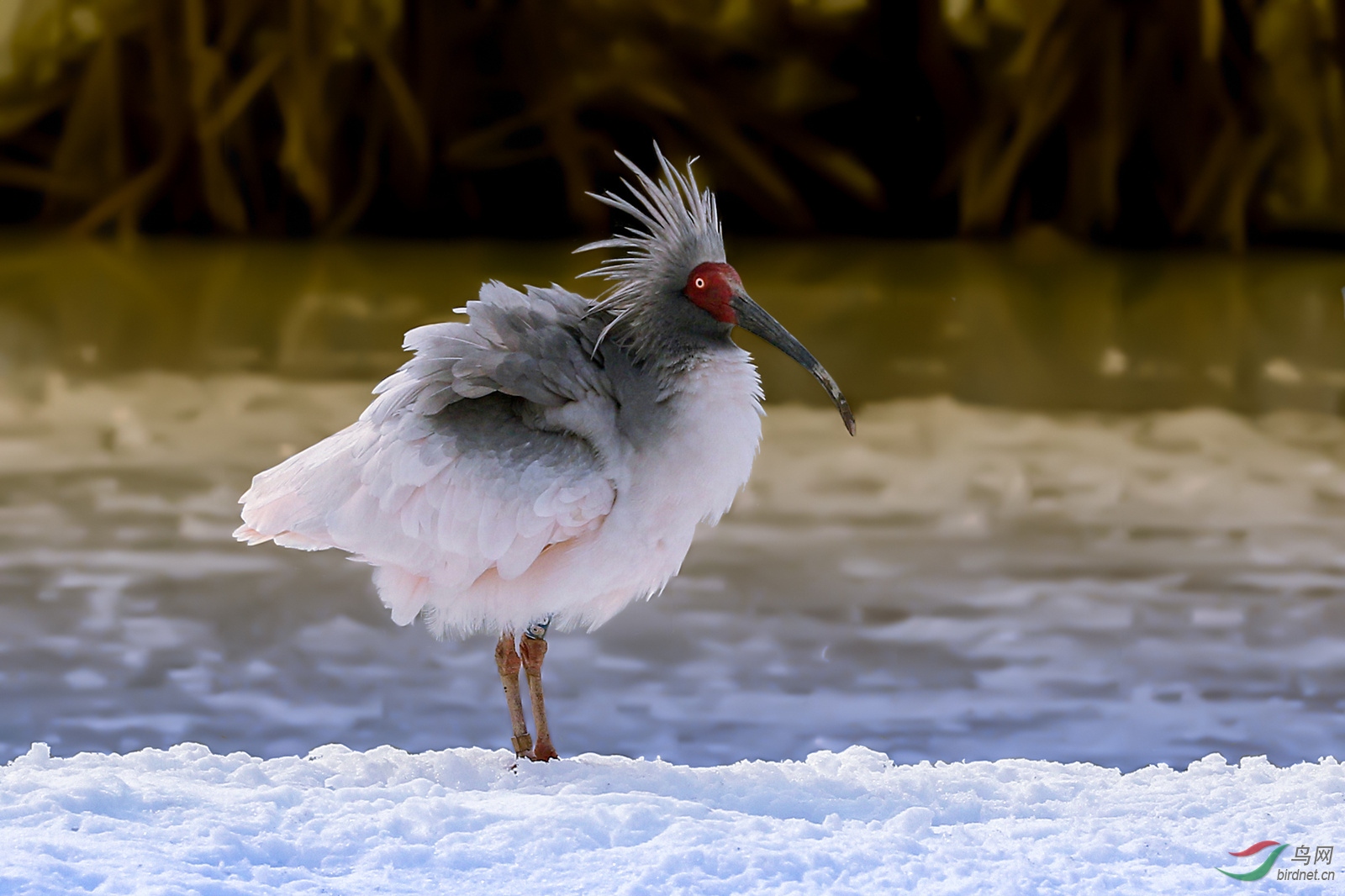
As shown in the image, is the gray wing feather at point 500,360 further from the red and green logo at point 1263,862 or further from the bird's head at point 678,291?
the red and green logo at point 1263,862

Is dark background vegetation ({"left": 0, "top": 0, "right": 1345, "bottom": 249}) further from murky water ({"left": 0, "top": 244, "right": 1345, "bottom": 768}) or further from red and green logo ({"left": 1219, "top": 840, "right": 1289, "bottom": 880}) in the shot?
red and green logo ({"left": 1219, "top": 840, "right": 1289, "bottom": 880})

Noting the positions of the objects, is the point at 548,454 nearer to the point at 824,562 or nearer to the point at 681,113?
the point at 824,562

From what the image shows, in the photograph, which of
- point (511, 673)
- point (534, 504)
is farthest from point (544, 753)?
point (534, 504)

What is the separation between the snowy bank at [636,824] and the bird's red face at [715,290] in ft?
3.38

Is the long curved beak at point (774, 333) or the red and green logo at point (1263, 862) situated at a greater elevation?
the long curved beak at point (774, 333)

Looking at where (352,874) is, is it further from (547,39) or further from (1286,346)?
(547,39)

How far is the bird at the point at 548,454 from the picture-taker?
13.0 feet

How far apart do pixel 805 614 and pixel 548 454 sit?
182 cm

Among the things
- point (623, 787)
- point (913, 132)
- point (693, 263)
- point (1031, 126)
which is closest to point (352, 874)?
point (623, 787)

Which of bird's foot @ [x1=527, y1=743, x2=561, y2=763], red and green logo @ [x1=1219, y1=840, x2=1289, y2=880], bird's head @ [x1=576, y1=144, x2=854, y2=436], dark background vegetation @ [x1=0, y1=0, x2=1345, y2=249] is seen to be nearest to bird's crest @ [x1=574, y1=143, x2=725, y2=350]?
bird's head @ [x1=576, y1=144, x2=854, y2=436]

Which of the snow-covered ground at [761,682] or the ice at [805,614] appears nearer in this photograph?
the snow-covered ground at [761,682]

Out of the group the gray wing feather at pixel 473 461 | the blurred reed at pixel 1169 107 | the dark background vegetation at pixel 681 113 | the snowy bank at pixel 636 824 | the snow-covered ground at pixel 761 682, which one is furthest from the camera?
the dark background vegetation at pixel 681 113

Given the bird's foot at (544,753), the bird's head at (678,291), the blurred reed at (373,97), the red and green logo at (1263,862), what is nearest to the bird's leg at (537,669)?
the bird's foot at (544,753)

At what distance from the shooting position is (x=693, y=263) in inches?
164
